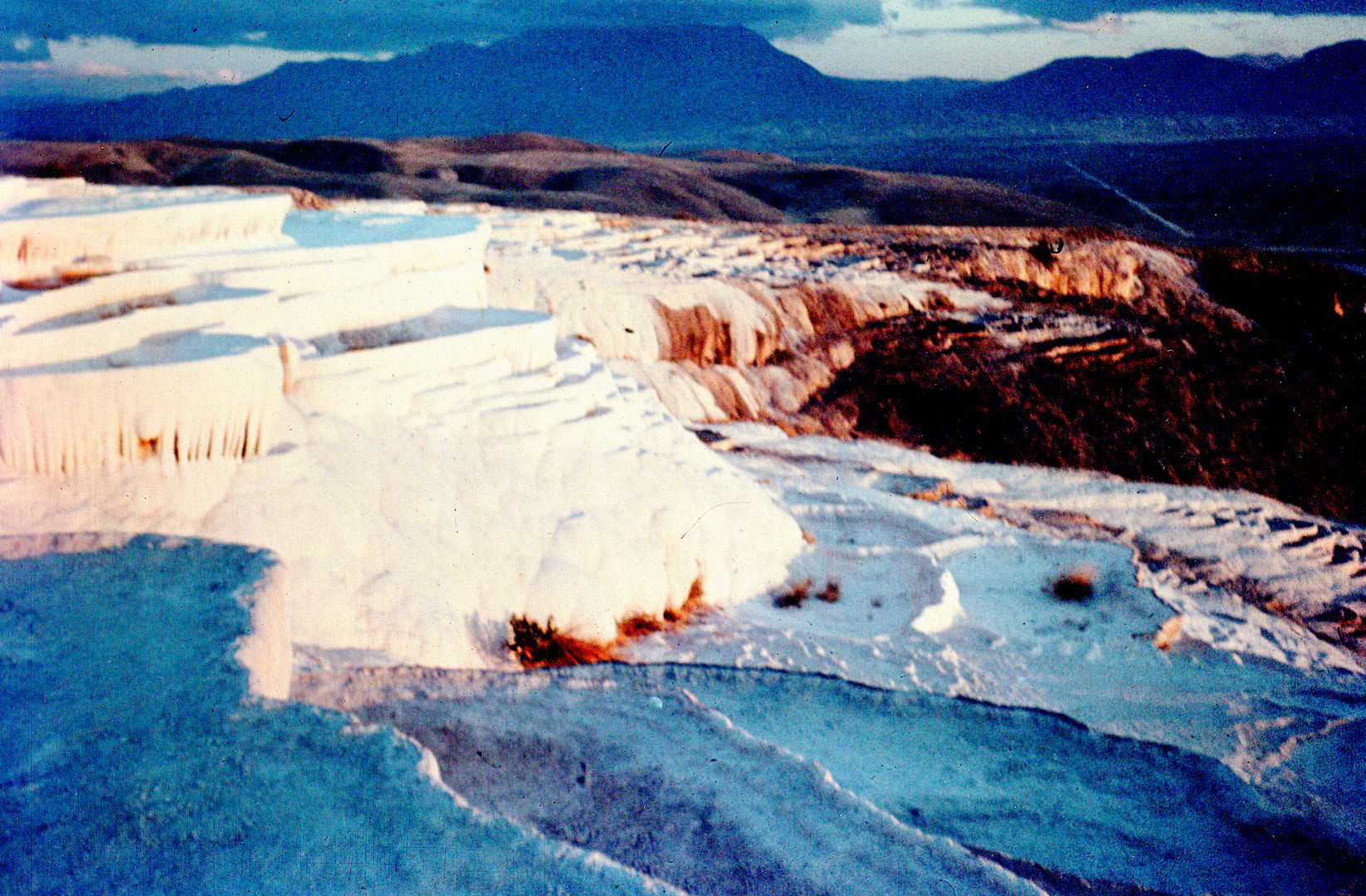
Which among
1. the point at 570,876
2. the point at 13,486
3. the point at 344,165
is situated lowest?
the point at 570,876

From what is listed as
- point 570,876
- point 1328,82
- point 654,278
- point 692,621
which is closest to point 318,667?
point 570,876

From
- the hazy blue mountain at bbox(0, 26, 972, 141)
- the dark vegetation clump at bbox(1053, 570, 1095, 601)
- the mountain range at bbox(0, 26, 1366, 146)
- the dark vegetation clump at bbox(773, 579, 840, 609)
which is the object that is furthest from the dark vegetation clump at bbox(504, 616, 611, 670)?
the hazy blue mountain at bbox(0, 26, 972, 141)

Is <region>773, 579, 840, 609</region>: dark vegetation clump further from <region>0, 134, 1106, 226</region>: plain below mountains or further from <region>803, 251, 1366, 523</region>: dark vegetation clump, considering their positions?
<region>0, 134, 1106, 226</region>: plain below mountains

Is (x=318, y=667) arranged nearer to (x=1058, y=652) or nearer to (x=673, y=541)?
(x=673, y=541)

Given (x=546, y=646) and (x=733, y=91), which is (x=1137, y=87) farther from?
(x=546, y=646)

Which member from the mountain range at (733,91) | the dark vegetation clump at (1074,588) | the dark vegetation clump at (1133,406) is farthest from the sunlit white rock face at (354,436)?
the mountain range at (733,91)

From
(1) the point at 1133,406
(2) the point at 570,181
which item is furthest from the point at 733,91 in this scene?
(1) the point at 1133,406
